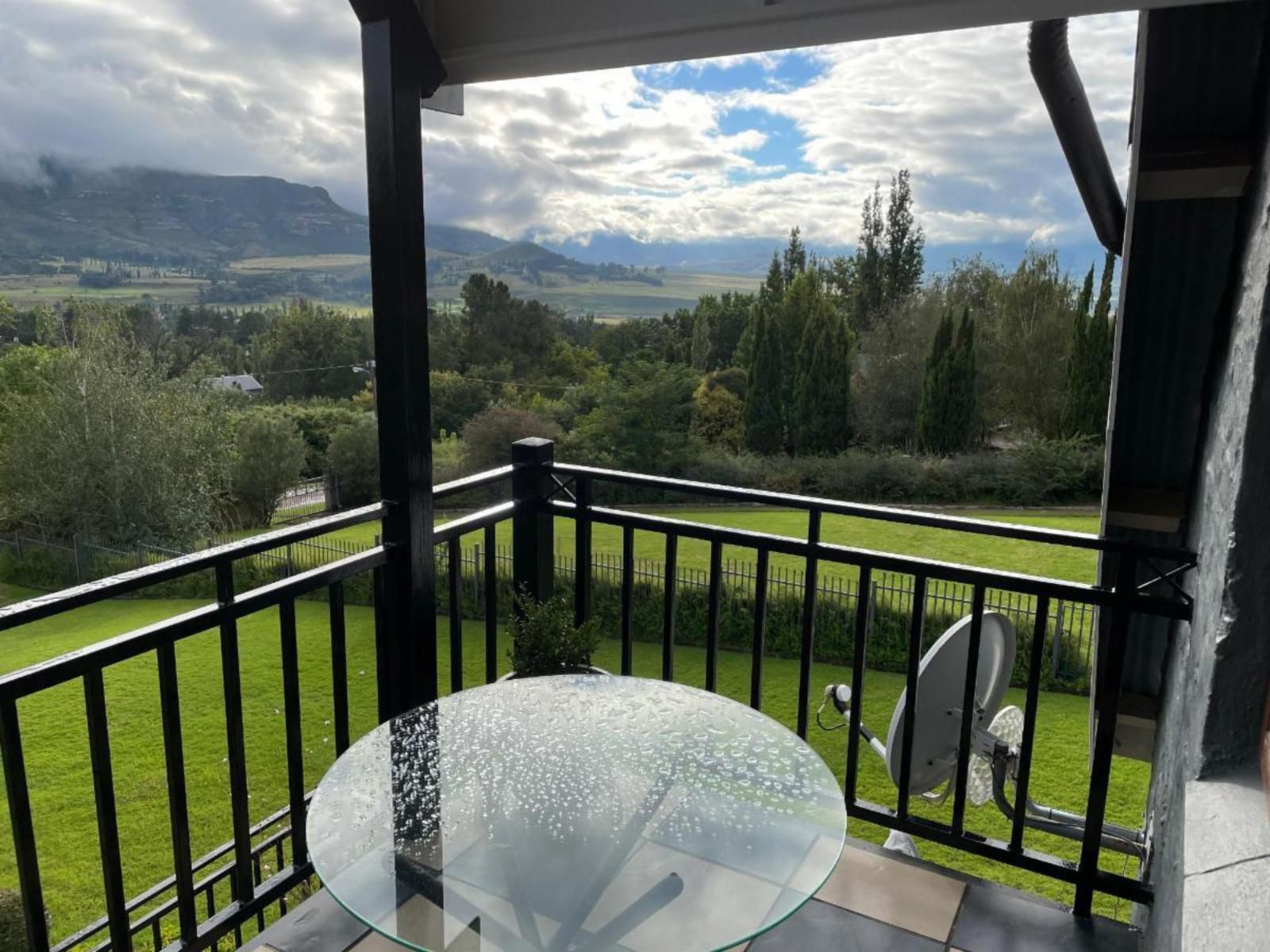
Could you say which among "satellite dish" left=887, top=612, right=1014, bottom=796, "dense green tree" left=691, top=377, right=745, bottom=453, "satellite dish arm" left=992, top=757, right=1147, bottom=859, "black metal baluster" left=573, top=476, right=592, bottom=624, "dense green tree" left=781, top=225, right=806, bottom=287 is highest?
"dense green tree" left=781, top=225, right=806, bottom=287

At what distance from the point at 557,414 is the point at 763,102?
38.0 ft

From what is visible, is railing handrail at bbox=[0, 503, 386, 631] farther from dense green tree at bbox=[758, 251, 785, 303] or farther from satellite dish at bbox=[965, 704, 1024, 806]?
dense green tree at bbox=[758, 251, 785, 303]

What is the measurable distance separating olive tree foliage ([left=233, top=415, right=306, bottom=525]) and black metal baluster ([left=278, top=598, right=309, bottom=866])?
52.8ft

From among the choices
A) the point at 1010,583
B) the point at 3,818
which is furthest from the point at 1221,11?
the point at 3,818

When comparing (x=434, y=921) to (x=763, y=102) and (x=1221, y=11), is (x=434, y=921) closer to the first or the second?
(x=1221, y=11)

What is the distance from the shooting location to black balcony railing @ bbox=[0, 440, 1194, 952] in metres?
1.36

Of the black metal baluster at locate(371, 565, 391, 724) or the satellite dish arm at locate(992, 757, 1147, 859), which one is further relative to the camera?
the satellite dish arm at locate(992, 757, 1147, 859)

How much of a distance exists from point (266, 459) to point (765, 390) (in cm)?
1019

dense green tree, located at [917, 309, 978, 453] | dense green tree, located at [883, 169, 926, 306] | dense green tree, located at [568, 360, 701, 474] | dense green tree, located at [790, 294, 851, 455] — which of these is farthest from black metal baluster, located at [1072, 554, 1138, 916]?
dense green tree, located at [883, 169, 926, 306]

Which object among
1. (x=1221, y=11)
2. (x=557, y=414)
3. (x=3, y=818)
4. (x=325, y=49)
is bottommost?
(x=3, y=818)

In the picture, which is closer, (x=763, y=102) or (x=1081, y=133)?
(x=1081, y=133)

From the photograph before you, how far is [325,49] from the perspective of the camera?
16.4 meters

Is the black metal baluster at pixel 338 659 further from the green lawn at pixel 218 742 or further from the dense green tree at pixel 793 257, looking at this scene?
the dense green tree at pixel 793 257

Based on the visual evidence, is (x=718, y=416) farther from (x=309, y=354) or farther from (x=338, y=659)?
(x=338, y=659)
